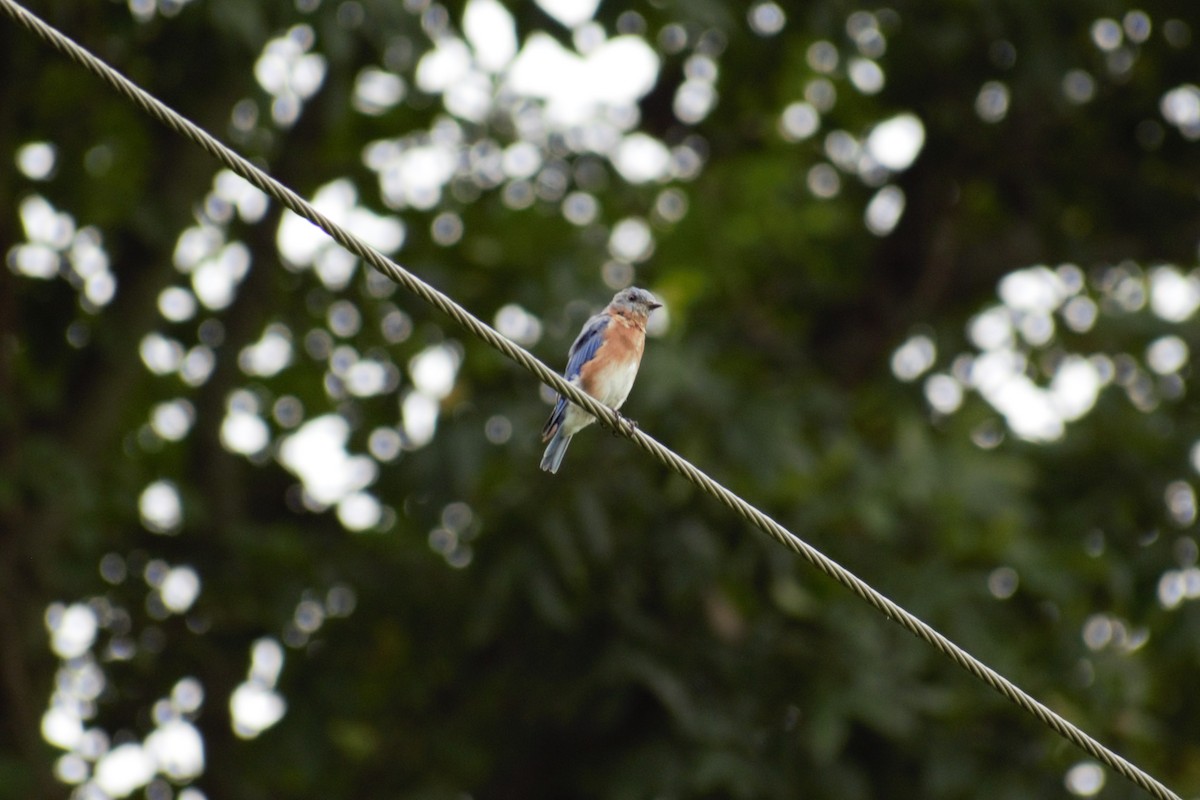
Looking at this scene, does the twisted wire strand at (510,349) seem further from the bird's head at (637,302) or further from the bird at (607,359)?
the bird's head at (637,302)

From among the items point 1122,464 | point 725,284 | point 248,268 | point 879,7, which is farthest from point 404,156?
point 1122,464

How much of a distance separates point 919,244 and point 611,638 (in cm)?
430

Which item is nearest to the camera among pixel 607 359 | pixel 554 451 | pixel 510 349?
pixel 510 349

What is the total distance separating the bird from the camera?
6.62 meters

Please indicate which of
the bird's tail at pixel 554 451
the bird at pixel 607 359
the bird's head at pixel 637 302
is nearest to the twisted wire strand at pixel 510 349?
the bird at pixel 607 359

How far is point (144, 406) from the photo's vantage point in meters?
9.55

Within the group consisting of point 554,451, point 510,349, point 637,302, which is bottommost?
point 554,451

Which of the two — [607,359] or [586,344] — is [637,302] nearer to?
[586,344]

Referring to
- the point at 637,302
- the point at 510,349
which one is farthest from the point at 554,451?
the point at 510,349

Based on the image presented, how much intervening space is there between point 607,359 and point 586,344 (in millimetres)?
245

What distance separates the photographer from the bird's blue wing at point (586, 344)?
266 inches

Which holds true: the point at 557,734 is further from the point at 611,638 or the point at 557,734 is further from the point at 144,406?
the point at 144,406

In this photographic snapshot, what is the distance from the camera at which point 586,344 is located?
6.84 metres

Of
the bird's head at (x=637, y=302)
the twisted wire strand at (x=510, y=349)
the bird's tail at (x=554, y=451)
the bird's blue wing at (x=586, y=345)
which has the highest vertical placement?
Result: the twisted wire strand at (x=510, y=349)
